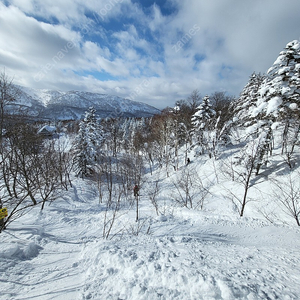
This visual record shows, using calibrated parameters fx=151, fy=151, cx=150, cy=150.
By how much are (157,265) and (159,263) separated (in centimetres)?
10

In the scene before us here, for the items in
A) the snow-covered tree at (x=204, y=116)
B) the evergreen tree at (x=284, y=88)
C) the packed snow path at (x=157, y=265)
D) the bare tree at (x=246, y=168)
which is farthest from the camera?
the snow-covered tree at (x=204, y=116)

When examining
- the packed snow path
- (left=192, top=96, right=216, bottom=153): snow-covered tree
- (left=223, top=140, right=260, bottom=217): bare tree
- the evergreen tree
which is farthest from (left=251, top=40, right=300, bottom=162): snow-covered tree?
(left=192, top=96, right=216, bottom=153): snow-covered tree

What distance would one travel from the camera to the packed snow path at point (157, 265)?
3.28 meters

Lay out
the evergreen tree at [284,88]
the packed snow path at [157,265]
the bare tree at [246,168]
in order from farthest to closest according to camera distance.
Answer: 1. the evergreen tree at [284,88]
2. the bare tree at [246,168]
3. the packed snow path at [157,265]

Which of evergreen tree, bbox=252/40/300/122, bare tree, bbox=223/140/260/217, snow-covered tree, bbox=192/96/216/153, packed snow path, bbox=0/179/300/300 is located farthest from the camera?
snow-covered tree, bbox=192/96/216/153

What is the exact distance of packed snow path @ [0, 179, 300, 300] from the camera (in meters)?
3.28

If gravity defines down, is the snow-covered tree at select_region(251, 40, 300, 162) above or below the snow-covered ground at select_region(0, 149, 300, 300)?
above

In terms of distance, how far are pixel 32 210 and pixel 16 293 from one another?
695cm

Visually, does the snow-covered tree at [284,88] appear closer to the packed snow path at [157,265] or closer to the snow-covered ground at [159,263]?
the snow-covered ground at [159,263]

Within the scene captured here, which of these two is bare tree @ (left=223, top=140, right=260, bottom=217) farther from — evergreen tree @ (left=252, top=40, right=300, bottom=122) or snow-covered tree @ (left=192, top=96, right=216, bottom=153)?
snow-covered tree @ (left=192, top=96, right=216, bottom=153)

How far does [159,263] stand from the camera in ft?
13.4

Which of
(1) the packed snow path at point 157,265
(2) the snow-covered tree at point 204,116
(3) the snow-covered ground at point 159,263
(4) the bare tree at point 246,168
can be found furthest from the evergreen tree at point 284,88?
(2) the snow-covered tree at point 204,116

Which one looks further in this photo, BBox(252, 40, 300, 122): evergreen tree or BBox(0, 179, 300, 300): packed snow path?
BBox(252, 40, 300, 122): evergreen tree

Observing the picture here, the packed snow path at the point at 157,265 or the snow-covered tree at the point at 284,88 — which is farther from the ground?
the snow-covered tree at the point at 284,88
